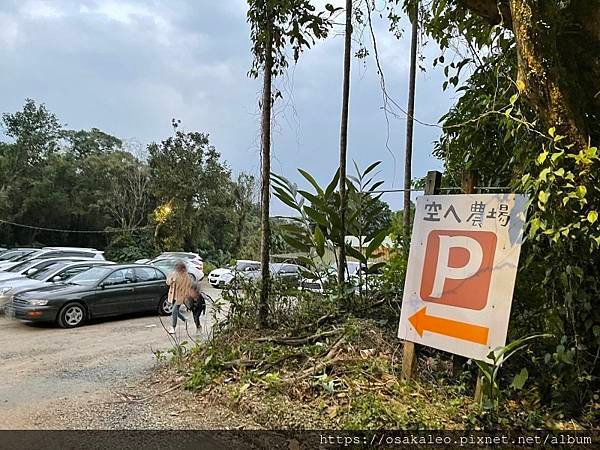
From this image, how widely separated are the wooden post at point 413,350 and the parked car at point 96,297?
5.64 metres

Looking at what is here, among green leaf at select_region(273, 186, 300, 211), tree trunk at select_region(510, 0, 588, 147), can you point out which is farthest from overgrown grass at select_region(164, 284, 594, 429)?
tree trunk at select_region(510, 0, 588, 147)

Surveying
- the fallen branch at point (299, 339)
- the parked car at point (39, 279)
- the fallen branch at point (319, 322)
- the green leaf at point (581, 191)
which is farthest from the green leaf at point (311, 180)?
the parked car at point (39, 279)

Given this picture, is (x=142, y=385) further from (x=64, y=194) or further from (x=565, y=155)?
(x=64, y=194)

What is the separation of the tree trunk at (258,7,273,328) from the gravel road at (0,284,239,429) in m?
1.39

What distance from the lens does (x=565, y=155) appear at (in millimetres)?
2375

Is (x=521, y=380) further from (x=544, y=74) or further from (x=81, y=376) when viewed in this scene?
(x=81, y=376)

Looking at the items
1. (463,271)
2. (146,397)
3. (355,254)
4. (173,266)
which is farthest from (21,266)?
(463,271)

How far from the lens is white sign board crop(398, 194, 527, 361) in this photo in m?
2.59

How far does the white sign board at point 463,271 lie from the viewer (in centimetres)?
259

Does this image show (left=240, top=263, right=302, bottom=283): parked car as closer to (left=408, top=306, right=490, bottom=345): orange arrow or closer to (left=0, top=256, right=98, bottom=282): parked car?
(left=408, top=306, right=490, bottom=345): orange arrow

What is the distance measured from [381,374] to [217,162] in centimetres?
1916

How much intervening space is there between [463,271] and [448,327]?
1.29ft

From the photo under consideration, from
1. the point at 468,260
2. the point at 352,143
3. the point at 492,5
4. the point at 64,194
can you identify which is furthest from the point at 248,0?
the point at 64,194

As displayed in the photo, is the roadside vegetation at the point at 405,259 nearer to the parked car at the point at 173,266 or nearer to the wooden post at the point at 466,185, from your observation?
the wooden post at the point at 466,185
